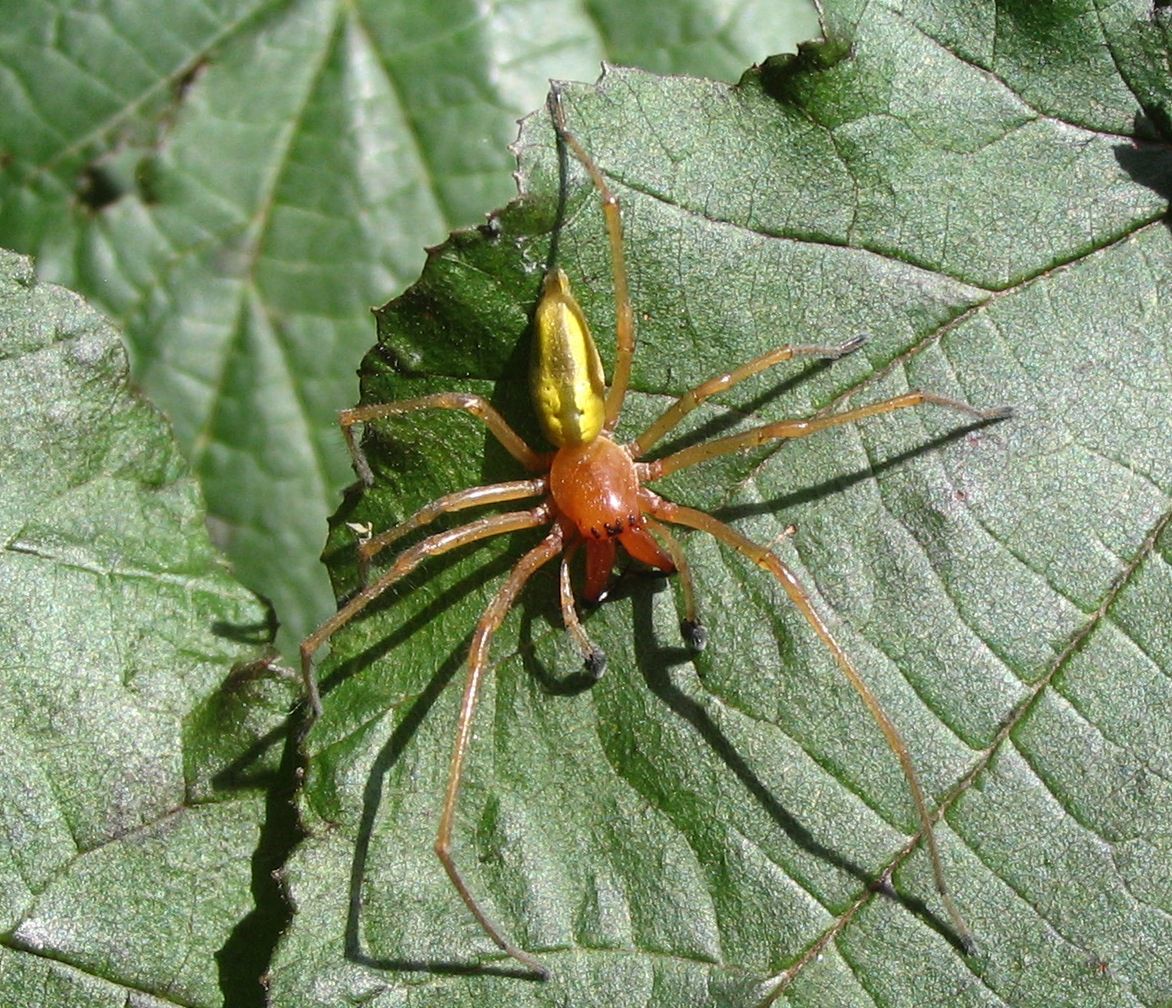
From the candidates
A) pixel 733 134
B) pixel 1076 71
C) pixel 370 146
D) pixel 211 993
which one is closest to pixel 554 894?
pixel 211 993

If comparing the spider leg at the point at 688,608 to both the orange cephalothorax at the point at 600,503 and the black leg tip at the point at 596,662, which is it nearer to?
the orange cephalothorax at the point at 600,503

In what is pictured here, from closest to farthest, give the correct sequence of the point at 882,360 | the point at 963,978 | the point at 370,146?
the point at 963,978 < the point at 882,360 < the point at 370,146

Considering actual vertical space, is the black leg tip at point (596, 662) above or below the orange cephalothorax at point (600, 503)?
below

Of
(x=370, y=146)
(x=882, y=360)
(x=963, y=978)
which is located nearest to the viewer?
(x=963, y=978)

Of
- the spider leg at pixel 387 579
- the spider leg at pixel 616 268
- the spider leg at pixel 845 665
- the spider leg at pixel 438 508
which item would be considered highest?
the spider leg at pixel 616 268

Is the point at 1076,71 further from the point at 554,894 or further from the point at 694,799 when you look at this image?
the point at 554,894

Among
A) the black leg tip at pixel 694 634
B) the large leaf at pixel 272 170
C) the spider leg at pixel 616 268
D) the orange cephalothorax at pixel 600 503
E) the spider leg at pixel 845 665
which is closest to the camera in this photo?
the spider leg at pixel 845 665

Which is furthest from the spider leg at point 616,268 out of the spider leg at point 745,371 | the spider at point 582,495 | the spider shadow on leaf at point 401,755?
the spider shadow on leaf at point 401,755

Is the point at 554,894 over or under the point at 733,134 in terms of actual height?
under

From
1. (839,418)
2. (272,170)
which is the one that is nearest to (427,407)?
(839,418)
